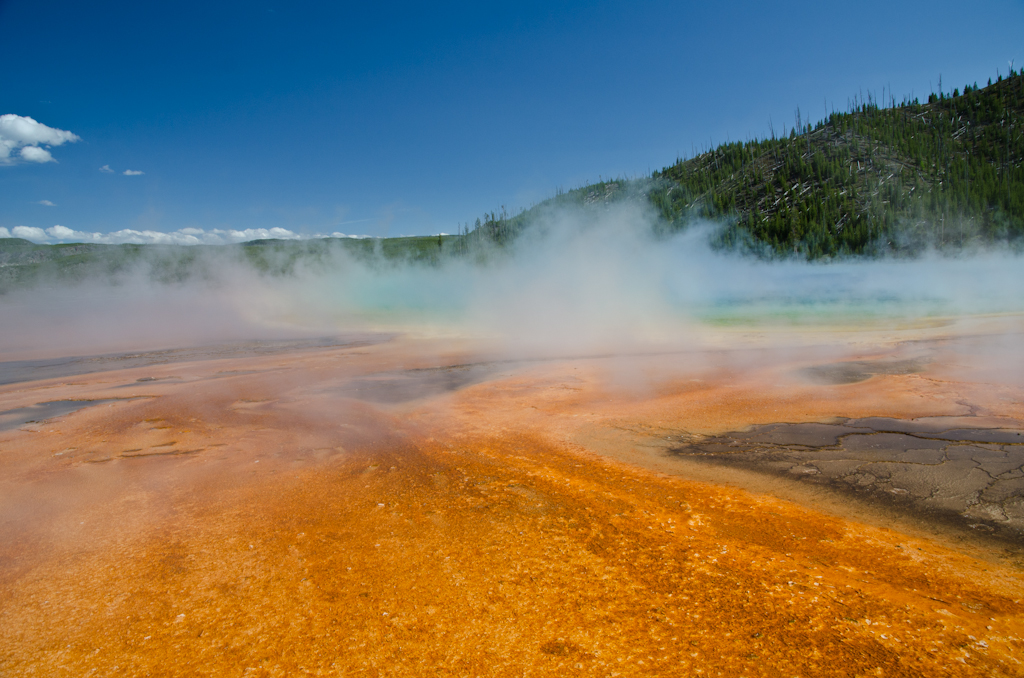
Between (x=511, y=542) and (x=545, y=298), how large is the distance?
1975 centimetres

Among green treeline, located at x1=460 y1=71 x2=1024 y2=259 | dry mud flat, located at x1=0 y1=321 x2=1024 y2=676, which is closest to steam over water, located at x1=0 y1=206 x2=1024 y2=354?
green treeline, located at x1=460 y1=71 x2=1024 y2=259

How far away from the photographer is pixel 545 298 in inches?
894

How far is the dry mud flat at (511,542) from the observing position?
7.67 feet

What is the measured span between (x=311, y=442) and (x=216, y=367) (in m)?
6.62

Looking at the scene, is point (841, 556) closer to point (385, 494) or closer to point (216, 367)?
point (385, 494)

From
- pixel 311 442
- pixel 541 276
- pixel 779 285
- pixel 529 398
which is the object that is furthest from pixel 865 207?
pixel 311 442

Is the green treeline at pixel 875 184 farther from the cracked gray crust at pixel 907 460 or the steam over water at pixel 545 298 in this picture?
A: the cracked gray crust at pixel 907 460

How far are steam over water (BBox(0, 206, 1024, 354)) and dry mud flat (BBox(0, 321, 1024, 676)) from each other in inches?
259

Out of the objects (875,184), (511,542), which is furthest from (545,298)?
(875,184)

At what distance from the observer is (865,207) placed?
4619 cm

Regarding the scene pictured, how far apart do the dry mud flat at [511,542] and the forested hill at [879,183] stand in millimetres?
45461

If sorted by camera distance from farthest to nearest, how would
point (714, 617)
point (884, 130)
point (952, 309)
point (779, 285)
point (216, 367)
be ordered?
point (884, 130) → point (779, 285) → point (952, 309) → point (216, 367) → point (714, 617)

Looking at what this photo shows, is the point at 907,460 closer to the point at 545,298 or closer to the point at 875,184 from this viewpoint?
the point at 545,298

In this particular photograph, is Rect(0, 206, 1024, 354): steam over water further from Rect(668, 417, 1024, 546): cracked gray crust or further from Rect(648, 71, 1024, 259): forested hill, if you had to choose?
Rect(668, 417, 1024, 546): cracked gray crust
